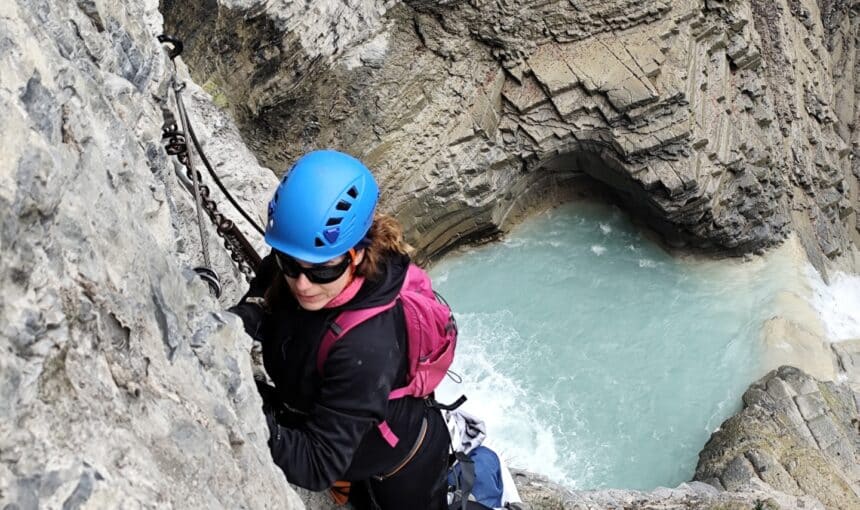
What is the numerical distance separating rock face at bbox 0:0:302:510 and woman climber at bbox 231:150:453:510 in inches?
6.8

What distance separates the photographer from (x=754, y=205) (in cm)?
1153

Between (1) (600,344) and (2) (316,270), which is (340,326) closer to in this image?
(2) (316,270)

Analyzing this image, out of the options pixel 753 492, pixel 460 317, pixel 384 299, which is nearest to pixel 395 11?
pixel 460 317

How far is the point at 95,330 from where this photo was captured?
1.77 m

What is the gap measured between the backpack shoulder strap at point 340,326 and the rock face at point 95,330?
0.28 metres

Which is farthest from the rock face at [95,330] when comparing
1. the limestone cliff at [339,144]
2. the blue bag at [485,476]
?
the blue bag at [485,476]

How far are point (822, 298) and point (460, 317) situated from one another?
18.9 feet

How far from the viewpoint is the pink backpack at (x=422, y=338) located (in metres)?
2.73

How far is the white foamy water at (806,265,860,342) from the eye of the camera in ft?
36.8

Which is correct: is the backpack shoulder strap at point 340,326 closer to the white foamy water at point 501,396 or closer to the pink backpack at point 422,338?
the pink backpack at point 422,338

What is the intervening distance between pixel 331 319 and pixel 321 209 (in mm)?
384

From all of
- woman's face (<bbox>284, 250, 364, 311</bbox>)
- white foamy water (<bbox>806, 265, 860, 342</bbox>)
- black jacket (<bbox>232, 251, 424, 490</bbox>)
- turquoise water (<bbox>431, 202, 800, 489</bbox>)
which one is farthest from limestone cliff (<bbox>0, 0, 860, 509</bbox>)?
turquoise water (<bbox>431, 202, 800, 489</bbox>)

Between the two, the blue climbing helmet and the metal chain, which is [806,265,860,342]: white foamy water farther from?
the blue climbing helmet

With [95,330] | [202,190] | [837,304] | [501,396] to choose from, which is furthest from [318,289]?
[837,304]
